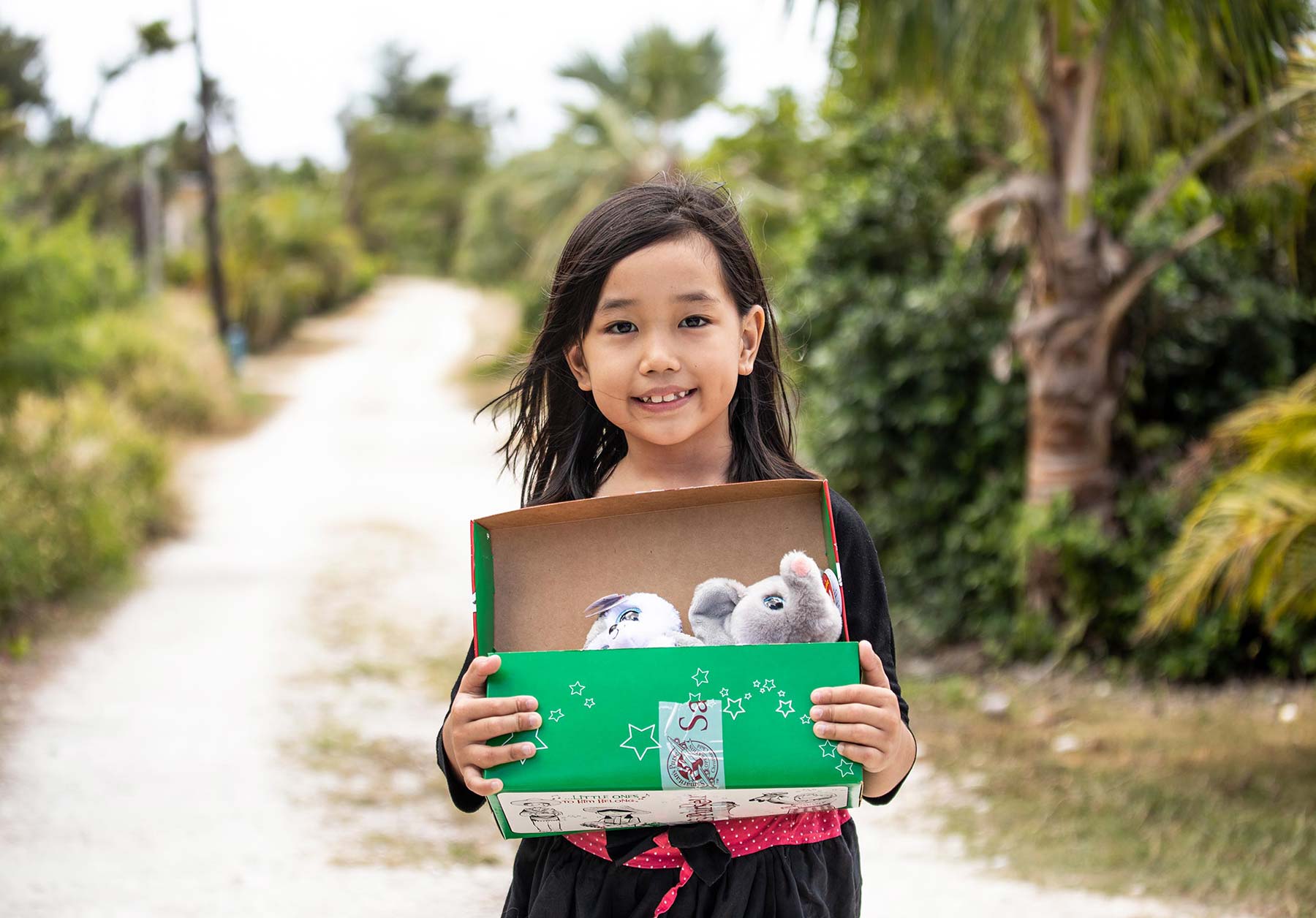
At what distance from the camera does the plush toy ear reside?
146cm

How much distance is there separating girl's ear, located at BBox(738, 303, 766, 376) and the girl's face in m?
0.09

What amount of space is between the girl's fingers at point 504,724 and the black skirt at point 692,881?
27 cm

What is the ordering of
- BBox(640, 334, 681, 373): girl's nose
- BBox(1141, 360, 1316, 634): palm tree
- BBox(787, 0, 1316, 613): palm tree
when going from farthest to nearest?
1. BBox(787, 0, 1316, 613): palm tree
2. BBox(1141, 360, 1316, 634): palm tree
3. BBox(640, 334, 681, 373): girl's nose

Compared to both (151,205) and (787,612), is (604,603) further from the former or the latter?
(151,205)

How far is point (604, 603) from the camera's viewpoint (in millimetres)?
1460

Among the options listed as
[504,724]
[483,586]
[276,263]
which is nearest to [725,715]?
[504,724]

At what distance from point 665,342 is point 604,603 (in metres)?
0.35

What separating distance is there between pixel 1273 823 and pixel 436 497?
29.9 ft

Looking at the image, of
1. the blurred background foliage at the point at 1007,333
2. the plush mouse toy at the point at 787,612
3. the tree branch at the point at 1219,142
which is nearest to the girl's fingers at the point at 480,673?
the plush mouse toy at the point at 787,612

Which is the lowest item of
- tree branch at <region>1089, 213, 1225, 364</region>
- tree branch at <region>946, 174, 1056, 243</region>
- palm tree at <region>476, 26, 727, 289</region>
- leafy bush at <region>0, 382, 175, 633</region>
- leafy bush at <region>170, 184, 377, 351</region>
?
Answer: leafy bush at <region>0, 382, 175, 633</region>

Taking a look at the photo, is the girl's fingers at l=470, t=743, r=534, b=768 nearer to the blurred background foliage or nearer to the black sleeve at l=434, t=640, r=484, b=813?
the black sleeve at l=434, t=640, r=484, b=813

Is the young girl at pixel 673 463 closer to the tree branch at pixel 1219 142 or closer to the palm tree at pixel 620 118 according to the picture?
the tree branch at pixel 1219 142

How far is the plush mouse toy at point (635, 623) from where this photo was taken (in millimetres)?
1391

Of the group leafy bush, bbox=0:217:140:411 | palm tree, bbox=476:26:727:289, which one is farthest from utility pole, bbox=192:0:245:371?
leafy bush, bbox=0:217:140:411
